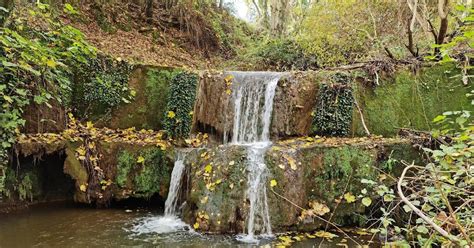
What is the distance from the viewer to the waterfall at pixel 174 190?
6047mm

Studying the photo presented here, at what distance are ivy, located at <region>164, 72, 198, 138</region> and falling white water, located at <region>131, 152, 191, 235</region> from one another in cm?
88

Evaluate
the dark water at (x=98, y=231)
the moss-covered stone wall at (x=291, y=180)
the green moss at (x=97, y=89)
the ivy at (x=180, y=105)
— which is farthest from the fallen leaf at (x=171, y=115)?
the dark water at (x=98, y=231)

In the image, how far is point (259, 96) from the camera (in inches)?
305

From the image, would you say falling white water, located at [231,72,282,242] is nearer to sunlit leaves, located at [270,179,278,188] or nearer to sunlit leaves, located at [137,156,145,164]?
sunlit leaves, located at [270,179,278,188]

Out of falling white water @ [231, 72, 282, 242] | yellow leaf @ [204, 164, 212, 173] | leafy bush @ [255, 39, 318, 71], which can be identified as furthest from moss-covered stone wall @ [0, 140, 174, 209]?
leafy bush @ [255, 39, 318, 71]

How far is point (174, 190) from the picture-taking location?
242 inches

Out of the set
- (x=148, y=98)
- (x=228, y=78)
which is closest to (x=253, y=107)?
(x=228, y=78)

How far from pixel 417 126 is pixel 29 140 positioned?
7862mm

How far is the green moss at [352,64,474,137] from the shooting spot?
278 inches

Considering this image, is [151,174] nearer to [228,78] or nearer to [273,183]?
[273,183]

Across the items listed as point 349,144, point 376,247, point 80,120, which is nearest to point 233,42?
point 80,120

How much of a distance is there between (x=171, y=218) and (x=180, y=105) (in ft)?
8.35

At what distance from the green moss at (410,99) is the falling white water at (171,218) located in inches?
153

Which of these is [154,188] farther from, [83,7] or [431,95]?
[83,7]
